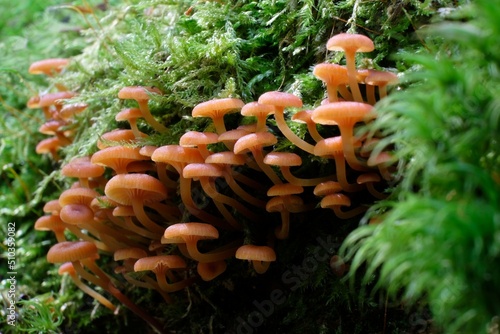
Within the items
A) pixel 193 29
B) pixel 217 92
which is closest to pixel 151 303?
pixel 217 92

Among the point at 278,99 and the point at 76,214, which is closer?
the point at 278,99

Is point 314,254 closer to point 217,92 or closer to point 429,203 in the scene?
point 217,92

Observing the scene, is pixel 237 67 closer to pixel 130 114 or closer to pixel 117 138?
pixel 130 114

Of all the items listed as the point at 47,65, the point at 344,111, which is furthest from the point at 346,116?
the point at 47,65

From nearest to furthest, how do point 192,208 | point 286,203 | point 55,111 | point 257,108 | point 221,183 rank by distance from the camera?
point 257,108 → point 286,203 → point 192,208 → point 221,183 → point 55,111

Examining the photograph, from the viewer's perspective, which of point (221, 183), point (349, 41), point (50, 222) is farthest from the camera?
point (50, 222)

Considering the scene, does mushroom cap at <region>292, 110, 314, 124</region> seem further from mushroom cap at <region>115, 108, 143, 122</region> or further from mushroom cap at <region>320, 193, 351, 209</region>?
mushroom cap at <region>115, 108, 143, 122</region>

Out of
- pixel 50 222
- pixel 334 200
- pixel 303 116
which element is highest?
pixel 303 116

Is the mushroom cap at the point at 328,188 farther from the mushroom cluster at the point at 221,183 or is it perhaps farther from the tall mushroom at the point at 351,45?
the tall mushroom at the point at 351,45

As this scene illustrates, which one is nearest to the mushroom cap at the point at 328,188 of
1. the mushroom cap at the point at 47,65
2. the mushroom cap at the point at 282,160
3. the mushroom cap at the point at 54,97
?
the mushroom cap at the point at 282,160
